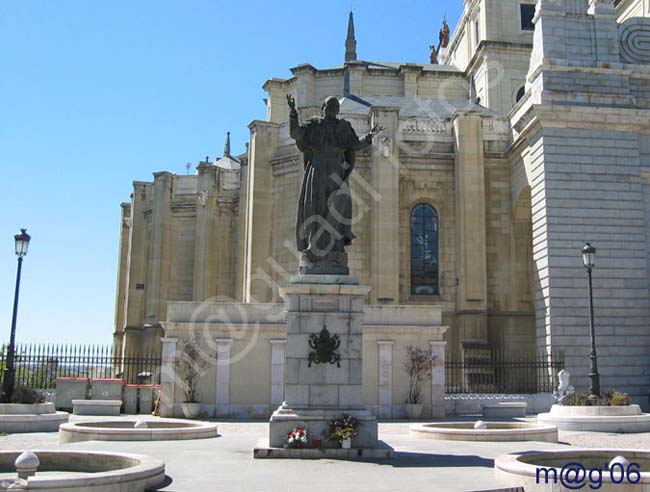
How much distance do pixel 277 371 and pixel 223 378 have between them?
1.61 meters

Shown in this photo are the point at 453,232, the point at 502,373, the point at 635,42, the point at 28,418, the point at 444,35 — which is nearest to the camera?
the point at 28,418

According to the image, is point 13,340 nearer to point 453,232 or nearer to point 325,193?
point 325,193

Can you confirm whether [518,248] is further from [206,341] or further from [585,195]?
[206,341]

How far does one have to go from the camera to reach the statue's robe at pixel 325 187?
11367mm

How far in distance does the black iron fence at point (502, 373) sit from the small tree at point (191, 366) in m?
8.27

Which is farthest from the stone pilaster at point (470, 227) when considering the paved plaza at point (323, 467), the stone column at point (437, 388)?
the paved plaza at point (323, 467)

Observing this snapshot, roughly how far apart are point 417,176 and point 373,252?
4.12m

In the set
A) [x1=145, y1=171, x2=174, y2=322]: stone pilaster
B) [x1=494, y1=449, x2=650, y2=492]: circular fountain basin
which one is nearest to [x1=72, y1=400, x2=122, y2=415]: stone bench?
[x1=145, y1=171, x2=174, y2=322]: stone pilaster

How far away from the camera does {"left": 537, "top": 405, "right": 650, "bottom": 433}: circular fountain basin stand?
55.9ft

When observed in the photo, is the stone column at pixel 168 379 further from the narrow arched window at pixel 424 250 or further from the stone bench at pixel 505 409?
the narrow arched window at pixel 424 250

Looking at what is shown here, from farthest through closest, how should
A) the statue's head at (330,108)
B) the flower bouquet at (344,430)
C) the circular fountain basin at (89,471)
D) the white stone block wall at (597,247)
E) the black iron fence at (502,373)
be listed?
the white stone block wall at (597,247) → the black iron fence at (502,373) → the statue's head at (330,108) → the flower bouquet at (344,430) → the circular fountain basin at (89,471)

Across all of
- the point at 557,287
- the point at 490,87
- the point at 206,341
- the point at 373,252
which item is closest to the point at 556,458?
the point at 206,341

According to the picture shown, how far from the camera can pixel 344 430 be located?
33.9 feet

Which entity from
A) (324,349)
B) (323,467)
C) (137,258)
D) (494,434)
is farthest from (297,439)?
(137,258)
